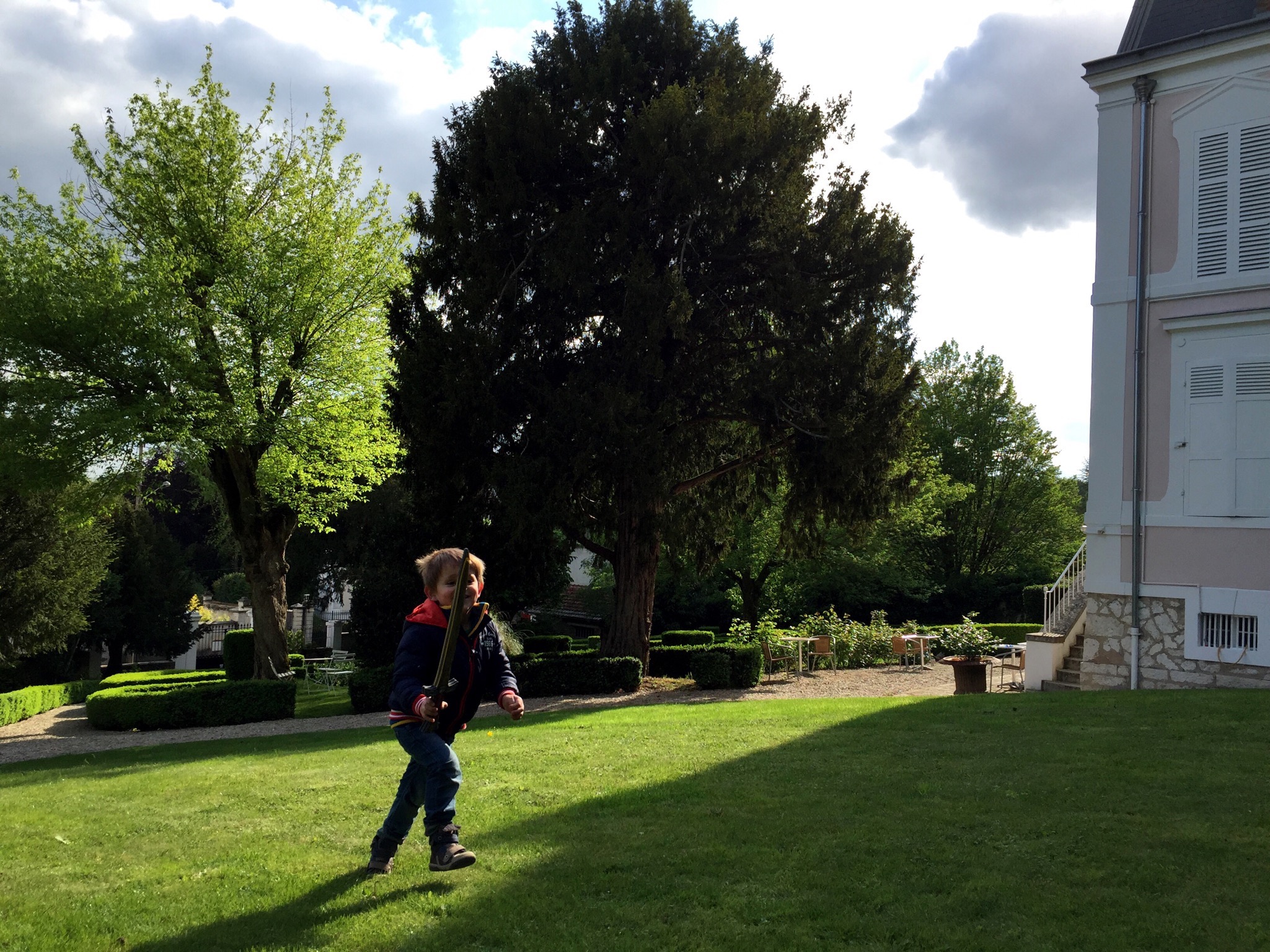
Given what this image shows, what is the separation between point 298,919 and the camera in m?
4.41

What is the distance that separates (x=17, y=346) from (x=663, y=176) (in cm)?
1271

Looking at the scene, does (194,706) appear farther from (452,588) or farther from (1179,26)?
(1179,26)

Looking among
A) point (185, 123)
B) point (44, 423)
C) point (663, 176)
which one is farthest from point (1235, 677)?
point (185, 123)

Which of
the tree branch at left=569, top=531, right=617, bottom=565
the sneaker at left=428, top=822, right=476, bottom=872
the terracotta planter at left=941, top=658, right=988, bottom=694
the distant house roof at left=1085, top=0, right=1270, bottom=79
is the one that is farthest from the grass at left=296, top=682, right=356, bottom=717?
the distant house roof at left=1085, top=0, right=1270, bottom=79

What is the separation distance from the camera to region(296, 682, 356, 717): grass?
1927cm

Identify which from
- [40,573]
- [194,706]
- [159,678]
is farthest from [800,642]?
[40,573]

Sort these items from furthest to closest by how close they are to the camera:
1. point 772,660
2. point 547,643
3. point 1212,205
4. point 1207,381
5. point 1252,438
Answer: point 547,643 → point 772,660 → point 1212,205 → point 1207,381 → point 1252,438

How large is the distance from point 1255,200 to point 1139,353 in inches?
103

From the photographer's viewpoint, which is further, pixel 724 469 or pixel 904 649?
pixel 904 649

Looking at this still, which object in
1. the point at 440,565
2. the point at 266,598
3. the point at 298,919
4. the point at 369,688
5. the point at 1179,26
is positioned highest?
the point at 1179,26

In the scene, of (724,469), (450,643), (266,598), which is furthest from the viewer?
(266,598)

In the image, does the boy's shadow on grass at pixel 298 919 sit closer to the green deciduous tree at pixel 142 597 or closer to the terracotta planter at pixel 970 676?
the terracotta planter at pixel 970 676

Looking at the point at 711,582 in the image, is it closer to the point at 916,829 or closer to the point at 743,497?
the point at 743,497

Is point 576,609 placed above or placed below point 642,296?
below
